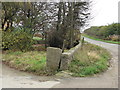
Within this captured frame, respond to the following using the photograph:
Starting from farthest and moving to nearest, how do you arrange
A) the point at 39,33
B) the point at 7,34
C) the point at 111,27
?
the point at 111,27
the point at 39,33
the point at 7,34

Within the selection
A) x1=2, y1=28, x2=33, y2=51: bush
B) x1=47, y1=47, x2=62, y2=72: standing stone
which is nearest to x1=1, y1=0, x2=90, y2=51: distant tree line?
x1=2, y1=28, x2=33, y2=51: bush

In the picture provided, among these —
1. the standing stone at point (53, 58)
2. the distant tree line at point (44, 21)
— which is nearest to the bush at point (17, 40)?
the distant tree line at point (44, 21)

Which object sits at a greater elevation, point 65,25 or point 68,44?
point 65,25

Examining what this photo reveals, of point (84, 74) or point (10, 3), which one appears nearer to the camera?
point (84, 74)

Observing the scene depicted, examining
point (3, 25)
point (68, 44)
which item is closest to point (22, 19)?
point (3, 25)

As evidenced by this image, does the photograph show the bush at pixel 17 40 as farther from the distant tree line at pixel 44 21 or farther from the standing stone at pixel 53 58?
the standing stone at pixel 53 58

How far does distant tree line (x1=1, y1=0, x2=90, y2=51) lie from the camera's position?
11.2 meters

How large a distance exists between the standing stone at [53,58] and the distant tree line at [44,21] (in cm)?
423

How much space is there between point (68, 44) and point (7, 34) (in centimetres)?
574

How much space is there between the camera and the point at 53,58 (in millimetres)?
5672

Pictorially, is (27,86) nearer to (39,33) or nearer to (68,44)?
(68,44)

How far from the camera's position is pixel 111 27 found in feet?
115

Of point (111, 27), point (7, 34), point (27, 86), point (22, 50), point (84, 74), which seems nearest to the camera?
point (27, 86)

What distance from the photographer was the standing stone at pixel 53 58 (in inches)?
222
